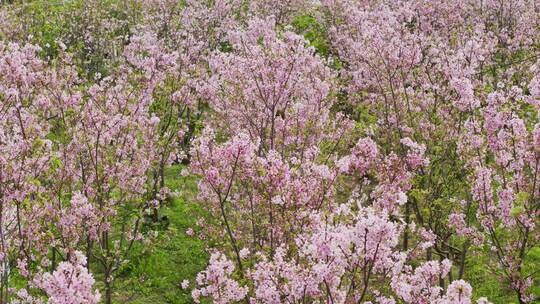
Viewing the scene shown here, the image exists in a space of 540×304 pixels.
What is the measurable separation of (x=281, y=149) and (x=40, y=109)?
449 cm

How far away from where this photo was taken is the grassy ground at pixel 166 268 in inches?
501

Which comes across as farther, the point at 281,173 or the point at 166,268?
the point at 166,268

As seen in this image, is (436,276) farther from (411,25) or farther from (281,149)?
(411,25)

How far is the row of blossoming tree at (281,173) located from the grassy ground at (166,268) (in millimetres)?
423

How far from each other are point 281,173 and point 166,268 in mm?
6291

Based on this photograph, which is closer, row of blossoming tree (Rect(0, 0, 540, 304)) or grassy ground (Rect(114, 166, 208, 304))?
row of blossoming tree (Rect(0, 0, 540, 304))

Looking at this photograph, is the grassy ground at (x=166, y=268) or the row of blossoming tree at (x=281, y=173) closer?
the row of blossoming tree at (x=281, y=173)

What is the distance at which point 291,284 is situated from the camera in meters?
6.42

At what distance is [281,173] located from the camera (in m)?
8.24

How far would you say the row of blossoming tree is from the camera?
6.67m

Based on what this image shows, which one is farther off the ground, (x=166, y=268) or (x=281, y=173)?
(x=166, y=268)

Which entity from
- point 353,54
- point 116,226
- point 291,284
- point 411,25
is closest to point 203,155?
point 291,284

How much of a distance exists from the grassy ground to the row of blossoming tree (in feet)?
1.39

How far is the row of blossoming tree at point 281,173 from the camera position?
667 cm
